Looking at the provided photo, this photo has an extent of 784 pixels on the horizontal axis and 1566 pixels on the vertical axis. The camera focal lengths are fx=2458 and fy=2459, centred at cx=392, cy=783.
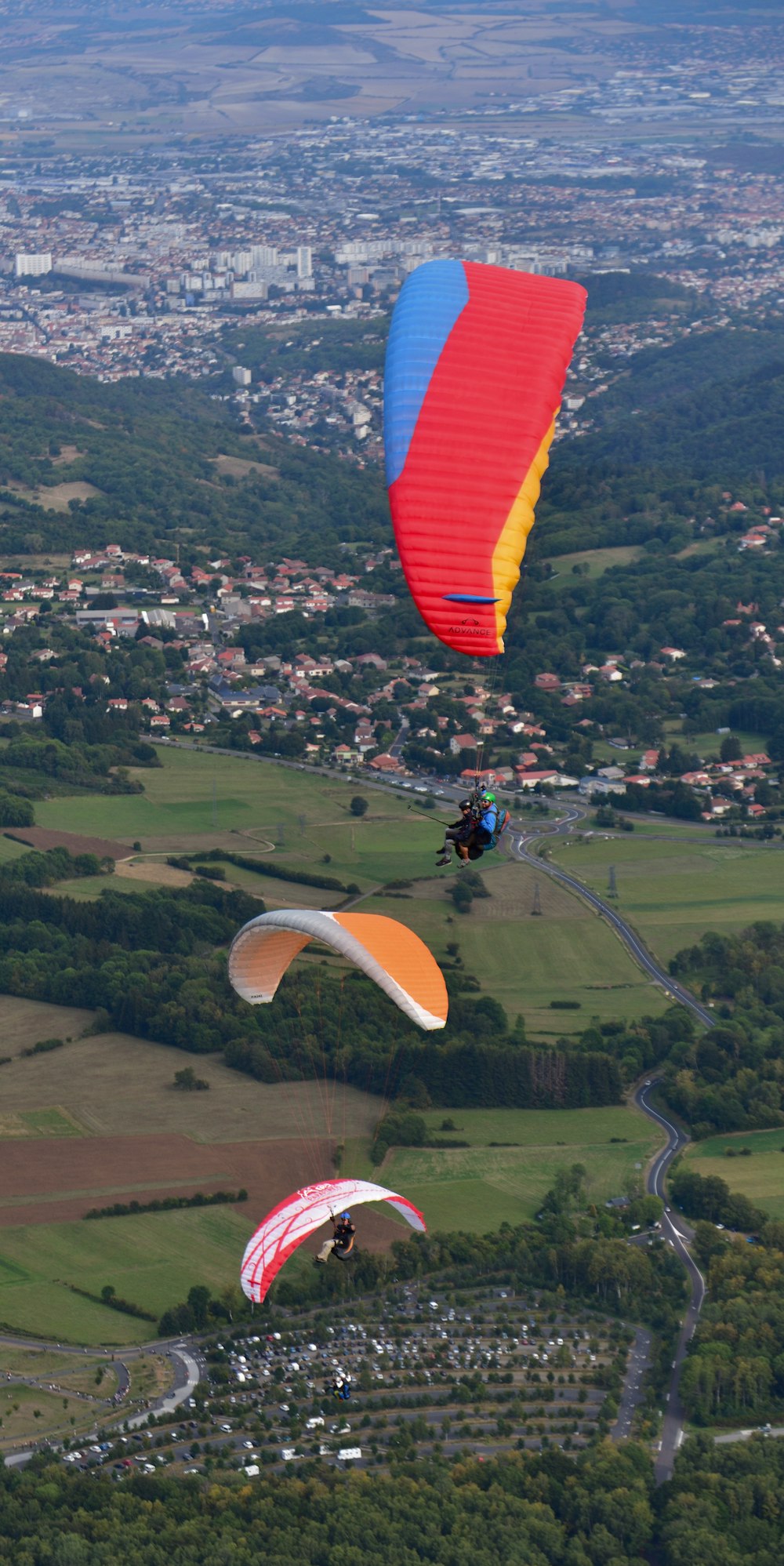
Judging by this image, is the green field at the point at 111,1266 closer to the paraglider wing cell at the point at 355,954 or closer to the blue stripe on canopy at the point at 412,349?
the paraglider wing cell at the point at 355,954

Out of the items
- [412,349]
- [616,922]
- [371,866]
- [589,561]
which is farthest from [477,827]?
[589,561]

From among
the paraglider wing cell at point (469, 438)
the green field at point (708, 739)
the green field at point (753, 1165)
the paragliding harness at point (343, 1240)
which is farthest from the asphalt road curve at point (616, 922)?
the paraglider wing cell at point (469, 438)

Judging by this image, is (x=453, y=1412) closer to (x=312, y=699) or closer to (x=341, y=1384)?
(x=341, y=1384)

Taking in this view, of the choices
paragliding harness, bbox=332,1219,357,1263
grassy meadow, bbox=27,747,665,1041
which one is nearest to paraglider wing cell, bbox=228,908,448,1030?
paragliding harness, bbox=332,1219,357,1263

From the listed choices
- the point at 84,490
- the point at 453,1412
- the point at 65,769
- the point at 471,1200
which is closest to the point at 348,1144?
the point at 471,1200

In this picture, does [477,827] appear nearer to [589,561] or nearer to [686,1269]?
[686,1269]

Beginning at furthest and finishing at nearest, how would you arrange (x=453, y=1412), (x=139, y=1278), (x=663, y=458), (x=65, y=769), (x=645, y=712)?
(x=663, y=458) < (x=645, y=712) < (x=65, y=769) < (x=139, y=1278) < (x=453, y=1412)
